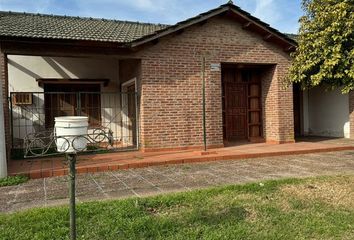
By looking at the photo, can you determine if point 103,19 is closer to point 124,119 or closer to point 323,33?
point 124,119

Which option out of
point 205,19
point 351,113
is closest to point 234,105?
point 205,19

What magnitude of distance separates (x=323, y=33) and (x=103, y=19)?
990cm

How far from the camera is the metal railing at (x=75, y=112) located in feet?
38.0

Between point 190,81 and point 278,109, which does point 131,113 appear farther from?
point 278,109

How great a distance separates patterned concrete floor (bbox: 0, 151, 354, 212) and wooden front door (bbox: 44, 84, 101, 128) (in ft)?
18.4

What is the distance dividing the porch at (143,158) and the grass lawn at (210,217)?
282cm

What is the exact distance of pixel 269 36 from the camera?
1093 centimetres

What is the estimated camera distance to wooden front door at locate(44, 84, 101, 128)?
40.0ft

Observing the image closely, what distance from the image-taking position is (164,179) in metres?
6.62

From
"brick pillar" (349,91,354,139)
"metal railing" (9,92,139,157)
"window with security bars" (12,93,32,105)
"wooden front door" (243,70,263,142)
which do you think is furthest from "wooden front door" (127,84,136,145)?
"brick pillar" (349,91,354,139)

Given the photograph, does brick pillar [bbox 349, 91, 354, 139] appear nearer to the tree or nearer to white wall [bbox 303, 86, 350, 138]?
white wall [bbox 303, 86, 350, 138]

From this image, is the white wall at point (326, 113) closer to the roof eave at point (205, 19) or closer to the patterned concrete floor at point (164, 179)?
the roof eave at point (205, 19)

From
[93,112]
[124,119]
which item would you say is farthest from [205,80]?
[93,112]

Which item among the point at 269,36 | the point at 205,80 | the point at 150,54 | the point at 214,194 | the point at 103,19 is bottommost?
the point at 214,194
